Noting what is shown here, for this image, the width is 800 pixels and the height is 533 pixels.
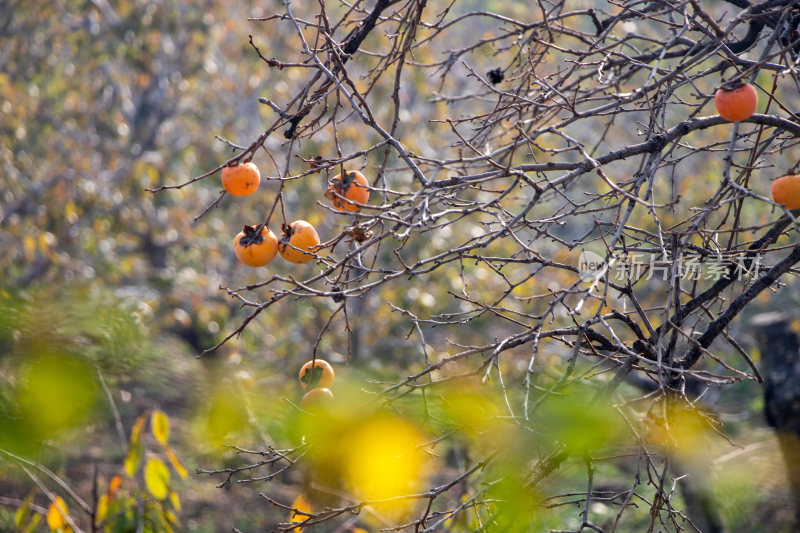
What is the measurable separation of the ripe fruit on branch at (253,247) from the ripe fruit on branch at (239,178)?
10 centimetres

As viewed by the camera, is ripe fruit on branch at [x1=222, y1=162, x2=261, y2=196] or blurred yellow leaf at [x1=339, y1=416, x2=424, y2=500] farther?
ripe fruit on branch at [x1=222, y1=162, x2=261, y2=196]

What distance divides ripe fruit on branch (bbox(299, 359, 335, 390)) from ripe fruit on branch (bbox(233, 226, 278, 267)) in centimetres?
30

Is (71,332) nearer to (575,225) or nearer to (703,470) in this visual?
(703,470)

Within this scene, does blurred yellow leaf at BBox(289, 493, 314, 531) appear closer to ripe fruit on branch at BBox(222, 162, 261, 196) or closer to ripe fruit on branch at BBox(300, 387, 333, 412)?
ripe fruit on branch at BBox(300, 387, 333, 412)

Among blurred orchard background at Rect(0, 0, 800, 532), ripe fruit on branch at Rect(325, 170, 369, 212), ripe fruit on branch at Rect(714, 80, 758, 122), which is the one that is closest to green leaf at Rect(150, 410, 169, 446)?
blurred orchard background at Rect(0, 0, 800, 532)

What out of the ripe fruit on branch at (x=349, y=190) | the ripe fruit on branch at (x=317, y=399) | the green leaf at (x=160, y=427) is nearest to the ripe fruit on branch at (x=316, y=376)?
the ripe fruit on branch at (x=317, y=399)

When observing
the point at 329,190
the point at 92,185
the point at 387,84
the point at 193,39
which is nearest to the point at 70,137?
the point at 92,185

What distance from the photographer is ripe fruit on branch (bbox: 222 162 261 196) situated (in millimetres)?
1721

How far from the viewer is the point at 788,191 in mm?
1677

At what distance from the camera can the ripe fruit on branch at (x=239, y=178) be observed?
1.72 meters

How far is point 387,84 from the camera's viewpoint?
550 centimetres

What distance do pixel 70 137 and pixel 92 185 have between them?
68cm

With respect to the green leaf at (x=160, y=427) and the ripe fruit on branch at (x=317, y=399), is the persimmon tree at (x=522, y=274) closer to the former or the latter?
the ripe fruit on branch at (x=317, y=399)

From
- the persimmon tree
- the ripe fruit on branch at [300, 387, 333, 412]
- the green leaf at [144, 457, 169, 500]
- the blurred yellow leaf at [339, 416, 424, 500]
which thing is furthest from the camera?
the green leaf at [144, 457, 169, 500]
